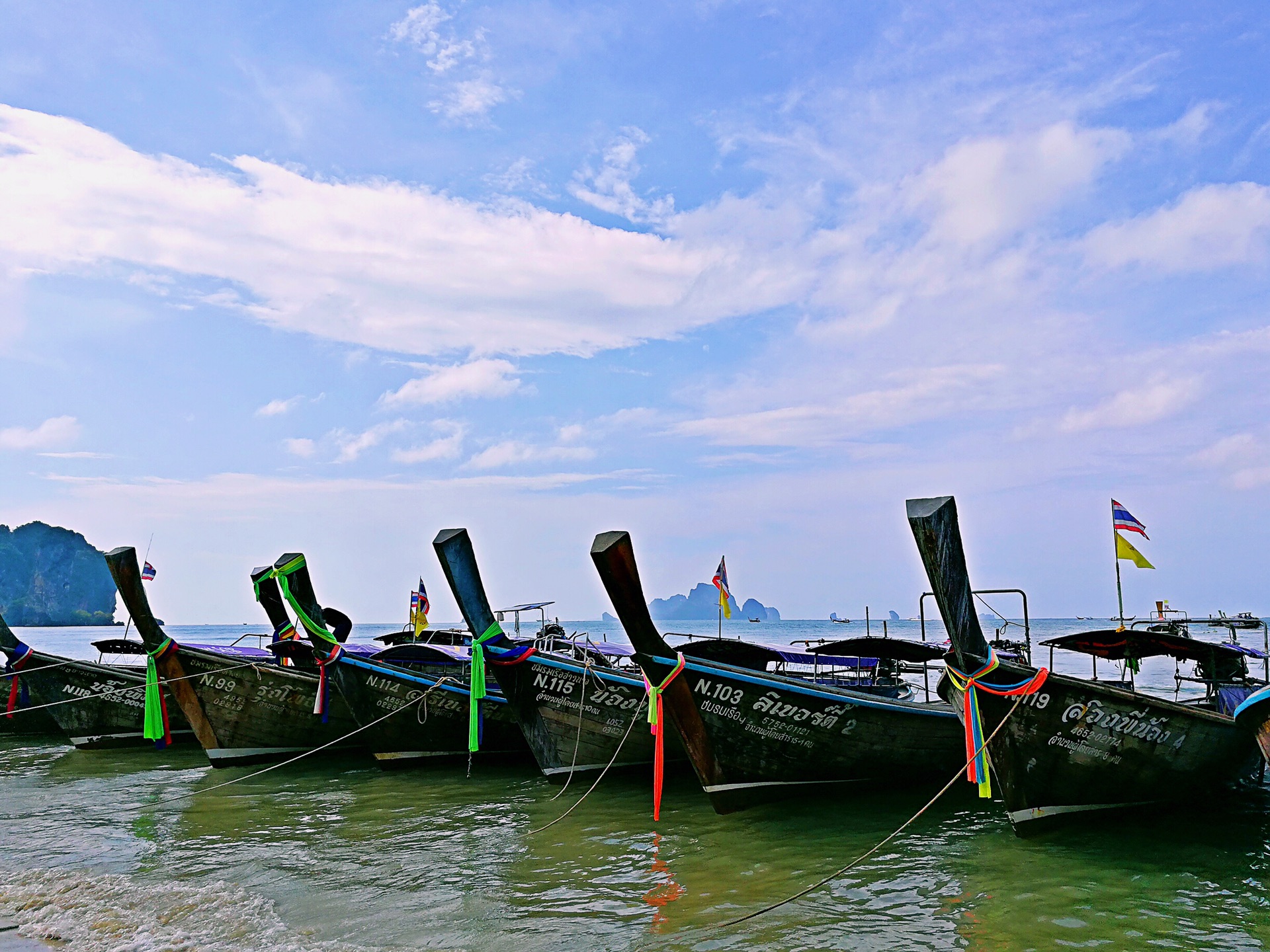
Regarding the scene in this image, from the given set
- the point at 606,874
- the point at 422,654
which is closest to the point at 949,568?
the point at 606,874

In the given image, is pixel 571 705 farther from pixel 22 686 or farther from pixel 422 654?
pixel 22 686

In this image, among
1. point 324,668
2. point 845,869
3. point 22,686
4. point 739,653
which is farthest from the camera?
point 22,686

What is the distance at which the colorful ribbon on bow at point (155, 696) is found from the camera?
A: 43.7 feet

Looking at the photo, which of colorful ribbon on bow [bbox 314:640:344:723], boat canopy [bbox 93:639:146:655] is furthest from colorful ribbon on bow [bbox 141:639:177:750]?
boat canopy [bbox 93:639:146:655]

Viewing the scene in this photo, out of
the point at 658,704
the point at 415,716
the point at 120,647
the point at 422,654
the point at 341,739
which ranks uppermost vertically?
the point at 120,647

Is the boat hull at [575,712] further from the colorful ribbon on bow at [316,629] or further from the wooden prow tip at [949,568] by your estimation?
the wooden prow tip at [949,568]

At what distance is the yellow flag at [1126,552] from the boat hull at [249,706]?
13.0 metres

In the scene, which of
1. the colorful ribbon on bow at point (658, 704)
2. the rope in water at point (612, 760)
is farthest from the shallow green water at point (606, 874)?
the colorful ribbon on bow at point (658, 704)

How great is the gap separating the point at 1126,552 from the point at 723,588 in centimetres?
703

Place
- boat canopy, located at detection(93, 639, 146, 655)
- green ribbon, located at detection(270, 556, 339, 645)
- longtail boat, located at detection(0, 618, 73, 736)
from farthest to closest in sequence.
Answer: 1. boat canopy, located at detection(93, 639, 146, 655)
2. longtail boat, located at detection(0, 618, 73, 736)
3. green ribbon, located at detection(270, 556, 339, 645)

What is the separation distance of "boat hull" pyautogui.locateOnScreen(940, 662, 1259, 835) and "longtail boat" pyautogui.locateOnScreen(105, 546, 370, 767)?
1051cm

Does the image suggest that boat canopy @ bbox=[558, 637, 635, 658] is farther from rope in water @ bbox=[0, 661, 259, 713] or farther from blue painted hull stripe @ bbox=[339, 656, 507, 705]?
rope in water @ bbox=[0, 661, 259, 713]

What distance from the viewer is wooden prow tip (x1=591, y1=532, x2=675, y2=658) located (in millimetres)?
9242

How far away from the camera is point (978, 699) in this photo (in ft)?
28.6
